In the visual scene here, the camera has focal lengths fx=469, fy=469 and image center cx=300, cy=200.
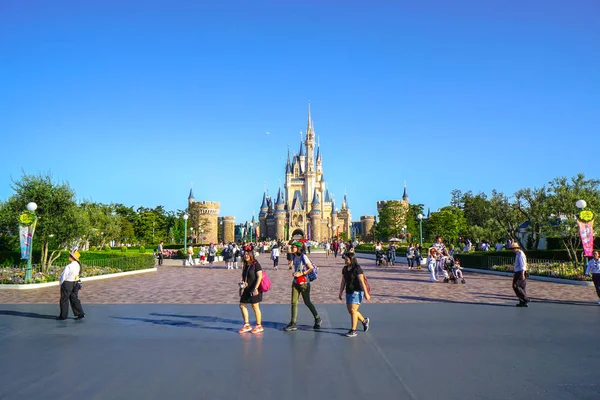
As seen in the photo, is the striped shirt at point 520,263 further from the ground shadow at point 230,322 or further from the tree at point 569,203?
the tree at point 569,203

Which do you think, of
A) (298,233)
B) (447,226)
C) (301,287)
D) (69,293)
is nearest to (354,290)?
(301,287)

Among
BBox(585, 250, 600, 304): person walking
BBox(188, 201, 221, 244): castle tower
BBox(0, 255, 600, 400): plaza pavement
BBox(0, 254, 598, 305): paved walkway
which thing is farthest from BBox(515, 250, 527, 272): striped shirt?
BBox(188, 201, 221, 244): castle tower

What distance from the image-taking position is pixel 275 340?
770 centimetres

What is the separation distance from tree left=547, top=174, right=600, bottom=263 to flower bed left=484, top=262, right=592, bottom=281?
1566 mm

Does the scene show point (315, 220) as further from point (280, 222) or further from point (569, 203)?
point (569, 203)

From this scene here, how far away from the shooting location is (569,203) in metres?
21.2

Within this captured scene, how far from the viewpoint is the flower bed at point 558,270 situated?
17500 millimetres

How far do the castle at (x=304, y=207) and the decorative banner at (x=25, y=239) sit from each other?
9779 centimetres

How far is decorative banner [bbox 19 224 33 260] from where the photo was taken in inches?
673

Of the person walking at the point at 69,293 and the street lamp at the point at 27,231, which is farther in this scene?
the street lamp at the point at 27,231

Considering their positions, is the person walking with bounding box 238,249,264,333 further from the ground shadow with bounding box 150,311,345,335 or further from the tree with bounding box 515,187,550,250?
the tree with bounding box 515,187,550,250

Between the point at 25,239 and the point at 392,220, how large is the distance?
213ft

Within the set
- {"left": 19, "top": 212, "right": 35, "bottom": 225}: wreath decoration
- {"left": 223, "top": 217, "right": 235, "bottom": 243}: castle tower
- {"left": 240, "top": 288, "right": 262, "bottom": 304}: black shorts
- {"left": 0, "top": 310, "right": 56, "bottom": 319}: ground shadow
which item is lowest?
{"left": 0, "top": 310, "right": 56, "bottom": 319}: ground shadow

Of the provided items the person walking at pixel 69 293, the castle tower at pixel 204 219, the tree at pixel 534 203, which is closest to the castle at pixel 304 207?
the castle tower at pixel 204 219
